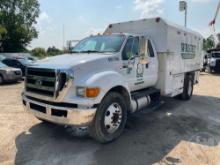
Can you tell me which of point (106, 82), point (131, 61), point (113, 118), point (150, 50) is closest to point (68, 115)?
point (106, 82)

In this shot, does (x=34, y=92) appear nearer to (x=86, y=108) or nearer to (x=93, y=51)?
(x=86, y=108)

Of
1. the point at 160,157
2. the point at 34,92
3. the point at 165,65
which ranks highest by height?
the point at 165,65

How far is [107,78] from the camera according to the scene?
15.6 feet

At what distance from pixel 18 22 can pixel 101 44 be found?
3830cm

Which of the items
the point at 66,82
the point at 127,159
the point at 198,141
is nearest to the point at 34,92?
the point at 66,82

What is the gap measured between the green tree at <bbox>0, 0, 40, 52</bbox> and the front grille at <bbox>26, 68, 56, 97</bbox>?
32923mm

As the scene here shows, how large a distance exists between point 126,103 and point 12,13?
4007 centimetres

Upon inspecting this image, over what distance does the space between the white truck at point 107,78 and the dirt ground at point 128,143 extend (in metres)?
0.46

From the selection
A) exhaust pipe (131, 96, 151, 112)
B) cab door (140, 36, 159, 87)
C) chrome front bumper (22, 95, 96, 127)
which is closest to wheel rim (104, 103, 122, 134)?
chrome front bumper (22, 95, 96, 127)

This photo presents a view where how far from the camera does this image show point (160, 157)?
14.5 feet

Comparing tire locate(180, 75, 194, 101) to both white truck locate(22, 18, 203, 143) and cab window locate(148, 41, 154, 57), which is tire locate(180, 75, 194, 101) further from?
cab window locate(148, 41, 154, 57)

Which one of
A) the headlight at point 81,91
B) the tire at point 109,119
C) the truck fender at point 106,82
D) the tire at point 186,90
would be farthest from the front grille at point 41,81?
the tire at point 186,90

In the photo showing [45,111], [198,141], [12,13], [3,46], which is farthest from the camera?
[12,13]

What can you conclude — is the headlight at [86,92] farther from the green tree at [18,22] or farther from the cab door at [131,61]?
the green tree at [18,22]
